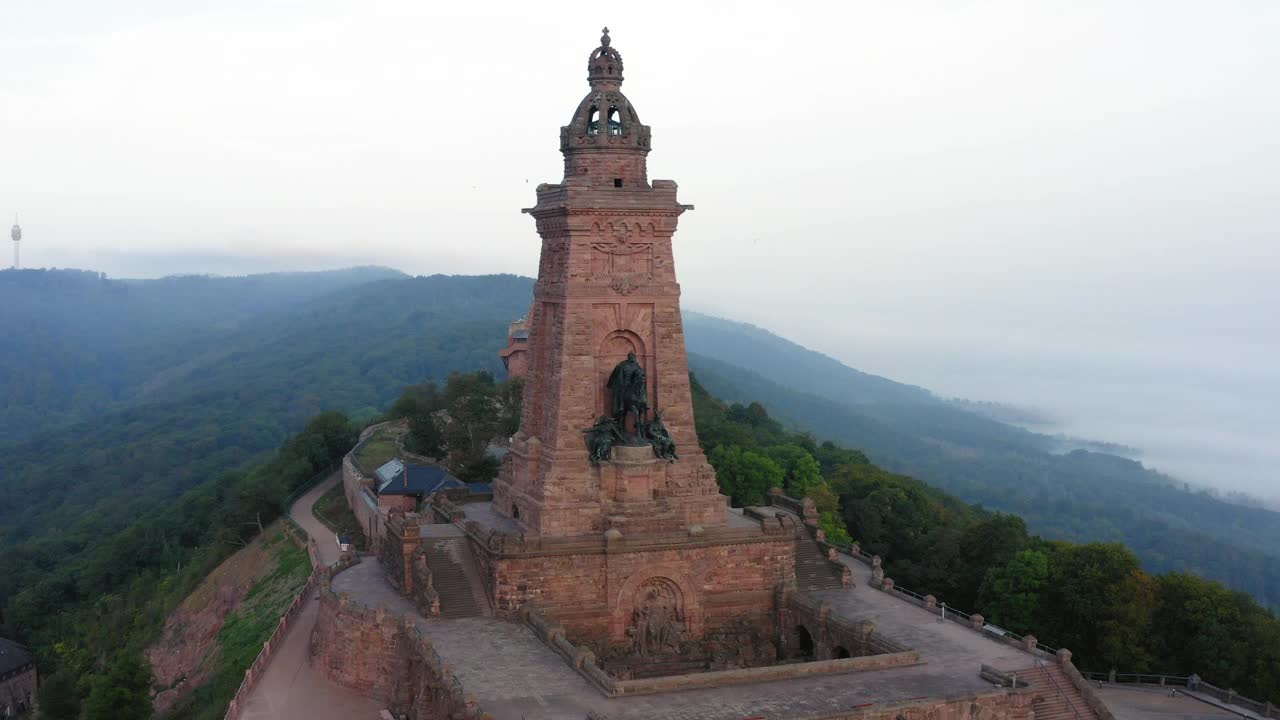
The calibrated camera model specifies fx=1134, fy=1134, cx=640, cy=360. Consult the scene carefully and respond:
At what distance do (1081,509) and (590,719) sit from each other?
9255 centimetres

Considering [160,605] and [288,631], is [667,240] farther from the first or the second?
[160,605]

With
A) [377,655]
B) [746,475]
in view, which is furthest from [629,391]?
[746,475]

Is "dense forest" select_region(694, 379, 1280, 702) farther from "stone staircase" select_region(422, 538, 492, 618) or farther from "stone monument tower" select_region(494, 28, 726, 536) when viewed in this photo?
"stone staircase" select_region(422, 538, 492, 618)

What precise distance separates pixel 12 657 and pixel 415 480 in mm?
27779

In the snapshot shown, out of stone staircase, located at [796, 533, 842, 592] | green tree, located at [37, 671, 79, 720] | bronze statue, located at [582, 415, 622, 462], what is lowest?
green tree, located at [37, 671, 79, 720]

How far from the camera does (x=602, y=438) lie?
28172 millimetres

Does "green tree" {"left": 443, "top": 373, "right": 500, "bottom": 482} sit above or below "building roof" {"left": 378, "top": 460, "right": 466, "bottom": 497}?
above

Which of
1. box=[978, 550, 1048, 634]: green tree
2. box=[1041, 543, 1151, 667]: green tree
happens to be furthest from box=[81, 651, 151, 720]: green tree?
box=[1041, 543, 1151, 667]: green tree

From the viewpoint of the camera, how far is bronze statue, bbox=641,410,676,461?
28641 millimetres

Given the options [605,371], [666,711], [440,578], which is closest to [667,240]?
[605,371]

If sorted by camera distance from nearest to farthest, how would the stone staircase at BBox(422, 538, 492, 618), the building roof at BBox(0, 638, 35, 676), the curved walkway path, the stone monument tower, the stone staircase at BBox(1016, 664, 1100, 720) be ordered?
the stone staircase at BBox(1016, 664, 1100, 720) < the curved walkway path < the stone staircase at BBox(422, 538, 492, 618) < the stone monument tower < the building roof at BBox(0, 638, 35, 676)

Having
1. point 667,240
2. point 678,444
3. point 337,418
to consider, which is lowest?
point 337,418

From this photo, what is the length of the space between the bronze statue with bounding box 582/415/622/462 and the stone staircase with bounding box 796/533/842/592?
20.8 ft

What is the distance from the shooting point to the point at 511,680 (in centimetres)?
2291
